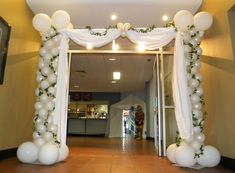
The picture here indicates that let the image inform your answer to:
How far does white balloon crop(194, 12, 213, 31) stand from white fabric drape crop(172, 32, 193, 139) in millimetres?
343

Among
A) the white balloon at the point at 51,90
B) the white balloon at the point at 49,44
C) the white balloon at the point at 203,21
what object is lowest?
the white balloon at the point at 51,90

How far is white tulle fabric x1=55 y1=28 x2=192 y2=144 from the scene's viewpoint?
339 centimetres

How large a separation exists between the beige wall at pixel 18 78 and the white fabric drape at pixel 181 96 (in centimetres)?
274

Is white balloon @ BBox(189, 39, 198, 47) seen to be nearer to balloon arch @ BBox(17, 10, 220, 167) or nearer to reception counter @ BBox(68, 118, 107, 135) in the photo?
balloon arch @ BBox(17, 10, 220, 167)

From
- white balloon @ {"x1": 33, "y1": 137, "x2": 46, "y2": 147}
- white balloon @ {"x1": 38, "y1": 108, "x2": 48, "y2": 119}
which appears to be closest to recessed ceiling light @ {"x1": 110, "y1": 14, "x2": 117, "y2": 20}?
white balloon @ {"x1": 38, "y1": 108, "x2": 48, "y2": 119}

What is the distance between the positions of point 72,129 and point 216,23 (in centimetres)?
1111

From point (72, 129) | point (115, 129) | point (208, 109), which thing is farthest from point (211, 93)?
point (72, 129)

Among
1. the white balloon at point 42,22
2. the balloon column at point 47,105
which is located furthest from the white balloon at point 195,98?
the white balloon at point 42,22

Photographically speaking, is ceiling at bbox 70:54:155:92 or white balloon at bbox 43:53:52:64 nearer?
white balloon at bbox 43:53:52:64

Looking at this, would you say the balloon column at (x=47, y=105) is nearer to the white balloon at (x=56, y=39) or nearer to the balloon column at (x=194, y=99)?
the white balloon at (x=56, y=39)

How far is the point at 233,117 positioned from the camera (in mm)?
3139

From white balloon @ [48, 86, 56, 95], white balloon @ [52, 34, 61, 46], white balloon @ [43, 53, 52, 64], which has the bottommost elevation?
white balloon @ [48, 86, 56, 95]

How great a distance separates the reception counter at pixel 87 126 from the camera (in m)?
13.2

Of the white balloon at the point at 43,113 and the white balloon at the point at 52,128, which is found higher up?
the white balloon at the point at 43,113
